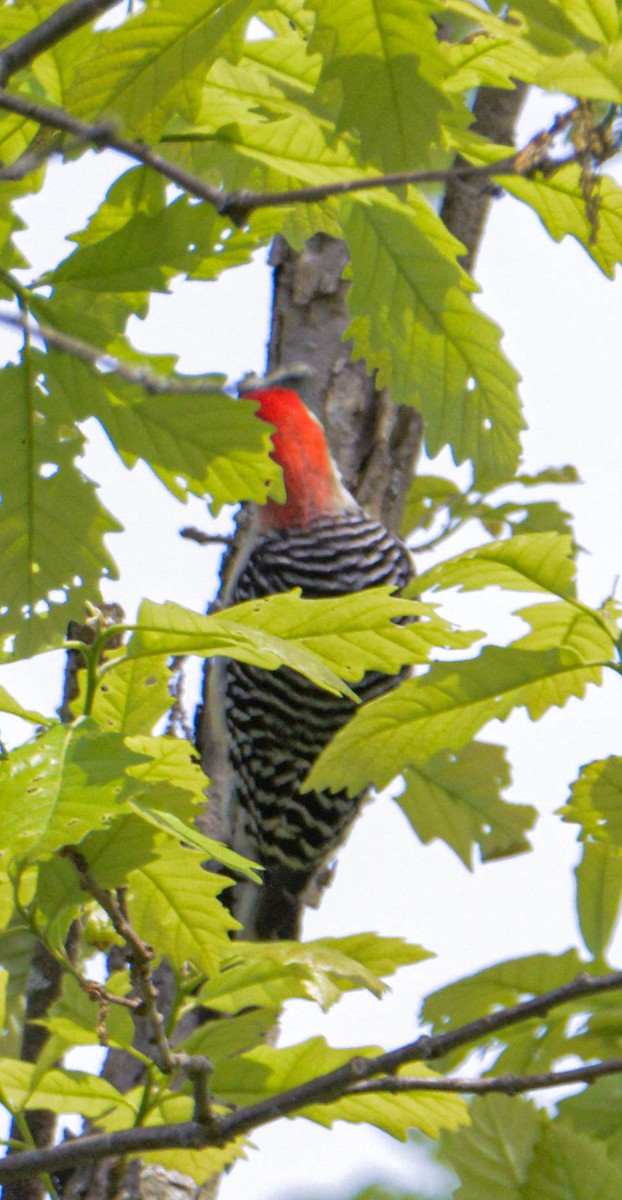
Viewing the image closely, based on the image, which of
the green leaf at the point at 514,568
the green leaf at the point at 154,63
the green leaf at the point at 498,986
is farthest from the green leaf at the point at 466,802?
the green leaf at the point at 154,63

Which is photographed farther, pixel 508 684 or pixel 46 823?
pixel 508 684

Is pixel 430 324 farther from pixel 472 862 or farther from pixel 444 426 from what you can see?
pixel 472 862

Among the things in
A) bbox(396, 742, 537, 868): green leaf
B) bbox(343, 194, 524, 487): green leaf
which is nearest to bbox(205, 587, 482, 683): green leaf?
bbox(343, 194, 524, 487): green leaf

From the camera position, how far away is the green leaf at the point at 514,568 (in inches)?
87.6

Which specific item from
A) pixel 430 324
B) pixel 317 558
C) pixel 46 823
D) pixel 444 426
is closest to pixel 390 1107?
pixel 46 823

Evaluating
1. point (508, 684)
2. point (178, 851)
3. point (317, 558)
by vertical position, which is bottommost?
point (178, 851)

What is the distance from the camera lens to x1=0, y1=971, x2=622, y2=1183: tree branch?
1513 millimetres

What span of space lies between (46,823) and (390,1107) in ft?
2.73

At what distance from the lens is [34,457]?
7.00 ft

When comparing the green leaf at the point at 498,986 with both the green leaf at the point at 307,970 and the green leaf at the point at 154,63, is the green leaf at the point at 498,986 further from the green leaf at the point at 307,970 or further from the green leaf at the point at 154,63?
the green leaf at the point at 154,63

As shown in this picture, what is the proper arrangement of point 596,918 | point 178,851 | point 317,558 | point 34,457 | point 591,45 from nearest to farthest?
point 591,45, point 178,851, point 34,457, point 596,918, point 317,558

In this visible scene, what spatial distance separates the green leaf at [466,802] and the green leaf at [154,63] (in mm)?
2174

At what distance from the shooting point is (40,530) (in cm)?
216

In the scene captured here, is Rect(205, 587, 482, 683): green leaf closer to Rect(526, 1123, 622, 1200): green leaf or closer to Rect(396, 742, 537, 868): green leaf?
Rect(526, 1123, 622, 1200): green leaf
